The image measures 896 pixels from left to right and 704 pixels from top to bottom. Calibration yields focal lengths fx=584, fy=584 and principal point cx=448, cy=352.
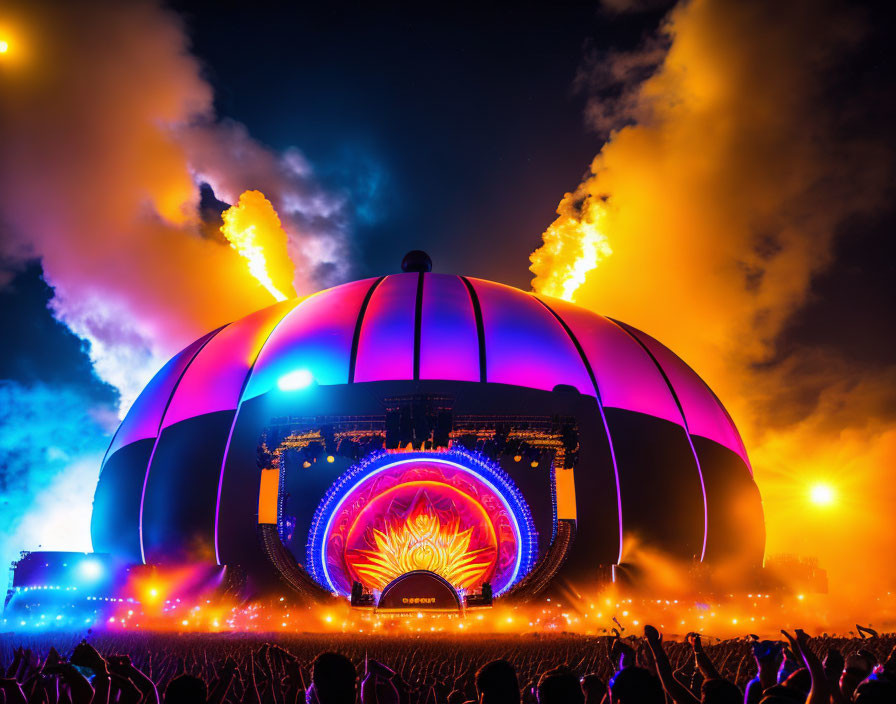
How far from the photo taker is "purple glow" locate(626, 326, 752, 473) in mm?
14617

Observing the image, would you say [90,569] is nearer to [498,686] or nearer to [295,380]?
[295,380]

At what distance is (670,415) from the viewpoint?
14023 mm

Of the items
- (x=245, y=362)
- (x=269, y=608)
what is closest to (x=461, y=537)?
(x=269, y=608)

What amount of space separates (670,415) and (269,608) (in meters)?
9.88

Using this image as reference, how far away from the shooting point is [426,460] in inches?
498

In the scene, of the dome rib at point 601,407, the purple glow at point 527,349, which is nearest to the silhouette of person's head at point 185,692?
the purple glow at point 527,349

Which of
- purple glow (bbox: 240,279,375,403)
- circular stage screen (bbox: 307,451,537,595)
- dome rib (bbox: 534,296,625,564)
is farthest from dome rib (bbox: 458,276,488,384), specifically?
purple glow (bbox: 240,279,375,403)

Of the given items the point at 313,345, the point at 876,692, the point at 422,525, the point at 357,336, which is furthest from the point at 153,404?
the point at 876,692

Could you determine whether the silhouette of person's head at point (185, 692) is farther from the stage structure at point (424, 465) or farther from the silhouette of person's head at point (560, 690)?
the stage structure at point (424, 465)

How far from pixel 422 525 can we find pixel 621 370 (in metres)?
6.07

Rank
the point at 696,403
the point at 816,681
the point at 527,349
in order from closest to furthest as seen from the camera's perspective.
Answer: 1. the point at 816,681
2. the point at 527,349
3. the point at 696,403

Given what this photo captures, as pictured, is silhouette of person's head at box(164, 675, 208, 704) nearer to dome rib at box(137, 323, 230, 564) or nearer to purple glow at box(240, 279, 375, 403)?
purple glow at box(240, 279, 375, 403)

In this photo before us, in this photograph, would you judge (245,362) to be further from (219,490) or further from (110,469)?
(110,469)

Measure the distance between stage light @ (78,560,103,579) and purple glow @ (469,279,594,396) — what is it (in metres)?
9.40
